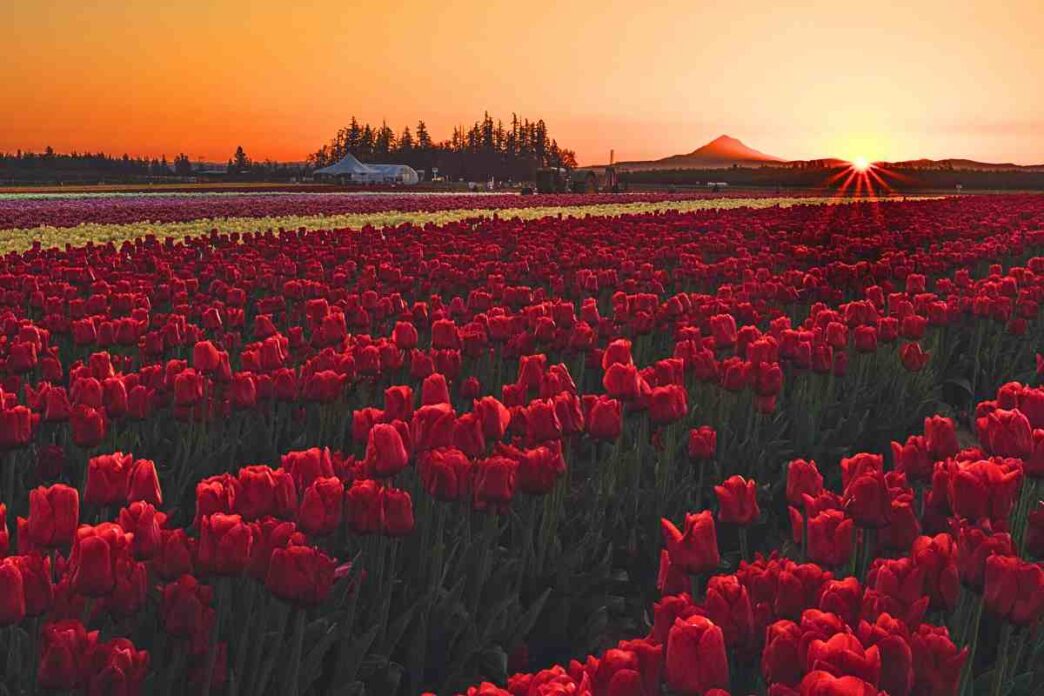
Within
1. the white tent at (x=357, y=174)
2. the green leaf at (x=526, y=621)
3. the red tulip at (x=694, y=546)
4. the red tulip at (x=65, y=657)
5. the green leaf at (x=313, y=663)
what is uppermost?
the white tent at (x=357, y=174)

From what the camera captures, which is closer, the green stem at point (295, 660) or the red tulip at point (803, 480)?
the green stem at point (295, 660)

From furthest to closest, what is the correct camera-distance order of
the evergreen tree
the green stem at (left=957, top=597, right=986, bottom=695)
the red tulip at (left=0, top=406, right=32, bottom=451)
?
the evergreen tree, the red tulip at (left=0, top=406, right=32, bottom=451), the green stem at (left=957, top=597, right=986, bottom=695)

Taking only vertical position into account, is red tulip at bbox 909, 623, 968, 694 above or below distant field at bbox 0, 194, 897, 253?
below

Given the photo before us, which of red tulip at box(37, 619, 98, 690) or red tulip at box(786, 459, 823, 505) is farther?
red tulip at box(786, 459, 823, 505)

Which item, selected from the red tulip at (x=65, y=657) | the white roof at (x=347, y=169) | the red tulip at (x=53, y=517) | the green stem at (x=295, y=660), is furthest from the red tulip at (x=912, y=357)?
the white roof at (x=347, y=169)

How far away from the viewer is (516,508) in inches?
174

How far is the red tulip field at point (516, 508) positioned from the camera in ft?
7.45

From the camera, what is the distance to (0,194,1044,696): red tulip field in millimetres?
2270

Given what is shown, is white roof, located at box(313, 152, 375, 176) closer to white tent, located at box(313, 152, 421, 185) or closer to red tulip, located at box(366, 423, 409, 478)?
white tent, located at box(313, 152, 421, 185)

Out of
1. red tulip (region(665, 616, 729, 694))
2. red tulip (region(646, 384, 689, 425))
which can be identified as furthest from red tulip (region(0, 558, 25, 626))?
red tulip (region(646, 384, 689, 425))

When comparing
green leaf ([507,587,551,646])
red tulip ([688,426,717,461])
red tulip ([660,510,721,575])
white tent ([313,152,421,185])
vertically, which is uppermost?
white tent ([313,152,421,185])

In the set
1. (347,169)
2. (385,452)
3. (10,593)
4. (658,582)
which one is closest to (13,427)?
(385,452)

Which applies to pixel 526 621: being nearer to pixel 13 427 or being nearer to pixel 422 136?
pixel 13 427

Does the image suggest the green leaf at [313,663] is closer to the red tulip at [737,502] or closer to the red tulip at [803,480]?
the red tulip at [737,502]
